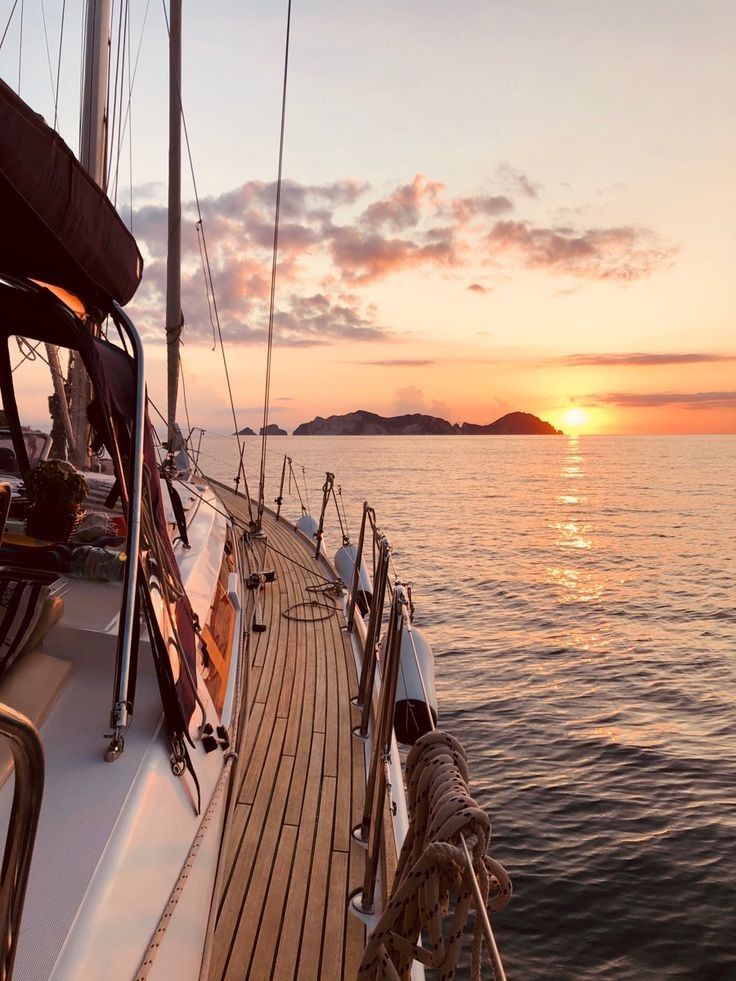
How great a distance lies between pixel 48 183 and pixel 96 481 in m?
4.75

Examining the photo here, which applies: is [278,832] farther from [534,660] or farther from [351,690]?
[534,660]

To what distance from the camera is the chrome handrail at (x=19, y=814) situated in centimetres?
116

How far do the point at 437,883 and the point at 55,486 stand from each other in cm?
350

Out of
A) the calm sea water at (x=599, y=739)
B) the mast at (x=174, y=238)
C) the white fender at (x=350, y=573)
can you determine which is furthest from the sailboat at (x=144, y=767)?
the white fender at (x=350, y=573)

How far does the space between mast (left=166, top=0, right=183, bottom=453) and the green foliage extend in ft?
18.9

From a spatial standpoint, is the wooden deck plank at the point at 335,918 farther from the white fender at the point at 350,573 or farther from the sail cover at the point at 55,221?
the white fender at the point at 350,573

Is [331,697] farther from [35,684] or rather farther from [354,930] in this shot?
[35,684]

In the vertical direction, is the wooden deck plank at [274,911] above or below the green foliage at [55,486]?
below

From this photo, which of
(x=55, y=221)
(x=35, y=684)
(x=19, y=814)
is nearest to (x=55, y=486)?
(x=35, y=684)

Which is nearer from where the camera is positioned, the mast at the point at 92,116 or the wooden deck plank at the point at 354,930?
the wooden deck plank at the point at 354,930

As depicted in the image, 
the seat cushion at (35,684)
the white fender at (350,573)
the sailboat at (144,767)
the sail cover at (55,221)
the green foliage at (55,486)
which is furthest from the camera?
the white fender at (350,573)

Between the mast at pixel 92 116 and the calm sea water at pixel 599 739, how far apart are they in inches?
247

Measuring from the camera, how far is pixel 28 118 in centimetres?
245

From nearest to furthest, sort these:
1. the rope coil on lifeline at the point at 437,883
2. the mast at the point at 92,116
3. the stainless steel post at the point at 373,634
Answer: the rope coil on lifeline at the point at 437,883
the stainless steel post at the point at 373,634
the mast at the point at 92,116
